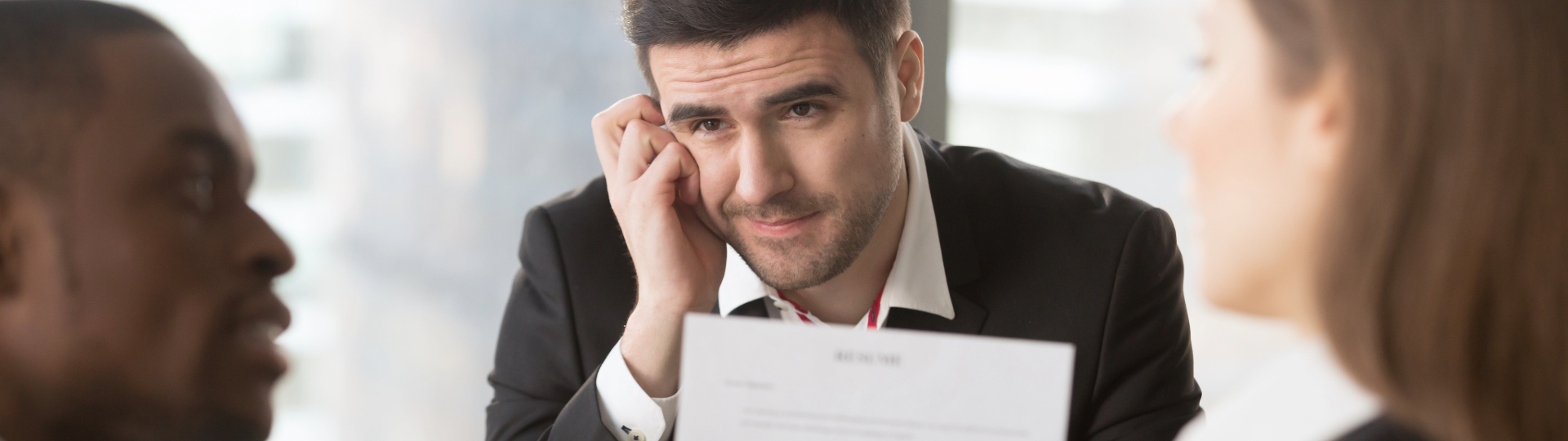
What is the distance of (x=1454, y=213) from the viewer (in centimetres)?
63

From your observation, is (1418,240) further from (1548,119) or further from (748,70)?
(748,70)

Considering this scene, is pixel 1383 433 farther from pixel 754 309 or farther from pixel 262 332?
pixel 754 309

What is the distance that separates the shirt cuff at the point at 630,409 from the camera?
1.38 m

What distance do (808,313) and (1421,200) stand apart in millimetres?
1121

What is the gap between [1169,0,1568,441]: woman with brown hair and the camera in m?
0.63

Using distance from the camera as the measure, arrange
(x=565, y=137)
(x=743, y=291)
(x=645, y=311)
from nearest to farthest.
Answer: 1. (x=645, y=311)
2. (x=743, y=291)
3. (x=565, y=137)

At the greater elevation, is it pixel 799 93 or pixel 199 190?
pixel 199 190

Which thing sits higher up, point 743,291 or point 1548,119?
point 1548,119

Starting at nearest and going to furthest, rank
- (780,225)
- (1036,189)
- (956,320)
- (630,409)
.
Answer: (630,409)
(780,225)
(956,320)
(1036,189)

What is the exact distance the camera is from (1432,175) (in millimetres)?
640

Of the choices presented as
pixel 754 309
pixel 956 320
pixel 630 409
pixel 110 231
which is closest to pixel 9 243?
pixel 110 231

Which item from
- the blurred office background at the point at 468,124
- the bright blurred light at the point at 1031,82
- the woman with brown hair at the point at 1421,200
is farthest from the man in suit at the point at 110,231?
the bright blurred light at the point at 1031,82

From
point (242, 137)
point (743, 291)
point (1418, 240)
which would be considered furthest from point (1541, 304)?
point (743, 291)

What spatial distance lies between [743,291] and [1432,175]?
1.13 meters
